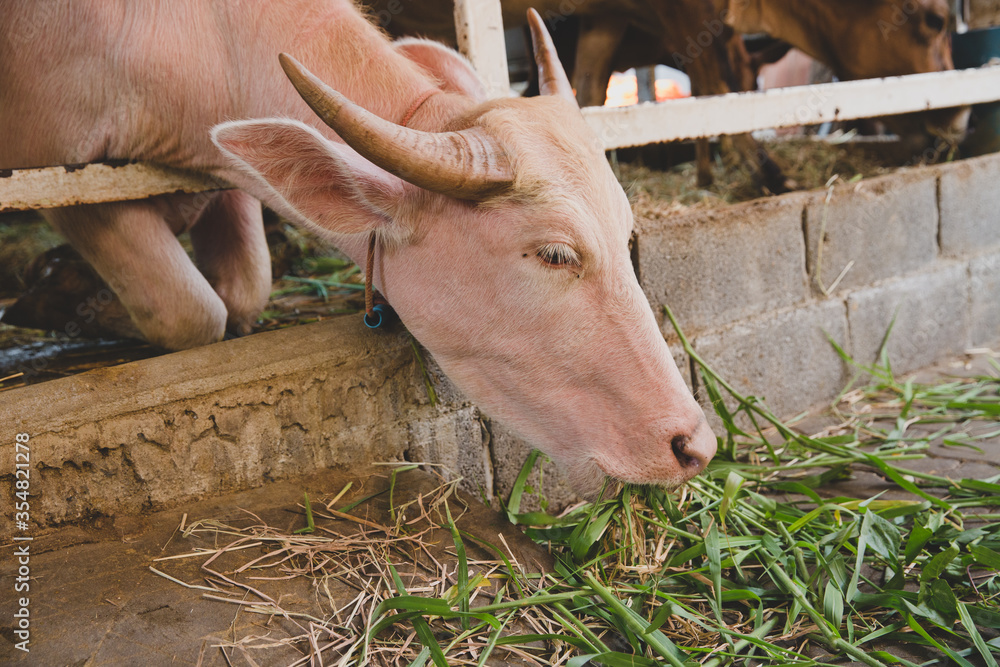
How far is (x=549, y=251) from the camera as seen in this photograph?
1884 mm

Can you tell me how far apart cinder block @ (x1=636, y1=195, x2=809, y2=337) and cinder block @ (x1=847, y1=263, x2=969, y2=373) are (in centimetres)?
51

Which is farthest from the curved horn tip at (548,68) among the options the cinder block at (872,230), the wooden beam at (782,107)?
the cinder block at (872,230)

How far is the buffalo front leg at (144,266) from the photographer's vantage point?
8.24ft

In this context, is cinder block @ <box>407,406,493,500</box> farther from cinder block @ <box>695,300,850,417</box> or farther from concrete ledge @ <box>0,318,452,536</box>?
cinder block @ <box>695,300,850,417</box>

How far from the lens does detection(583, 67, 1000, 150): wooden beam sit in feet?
9.65

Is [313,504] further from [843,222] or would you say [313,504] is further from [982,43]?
[982,43]

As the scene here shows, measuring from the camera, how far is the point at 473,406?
2.54m

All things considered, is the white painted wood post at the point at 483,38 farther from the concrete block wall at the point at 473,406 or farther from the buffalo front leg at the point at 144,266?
the buffalo front leg at the point at 144,266

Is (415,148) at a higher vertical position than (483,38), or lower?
lower

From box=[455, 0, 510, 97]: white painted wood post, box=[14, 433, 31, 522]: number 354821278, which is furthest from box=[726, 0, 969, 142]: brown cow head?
box=[14, 433, 31, 522]: number 354821278

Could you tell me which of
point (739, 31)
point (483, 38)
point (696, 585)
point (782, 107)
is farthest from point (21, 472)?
point (739, 31)

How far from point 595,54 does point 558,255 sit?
13.9 feet

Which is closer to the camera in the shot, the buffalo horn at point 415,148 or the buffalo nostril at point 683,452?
the buffalo horn at point 415,148

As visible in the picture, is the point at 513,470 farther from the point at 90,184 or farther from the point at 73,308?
the point at 73,308
